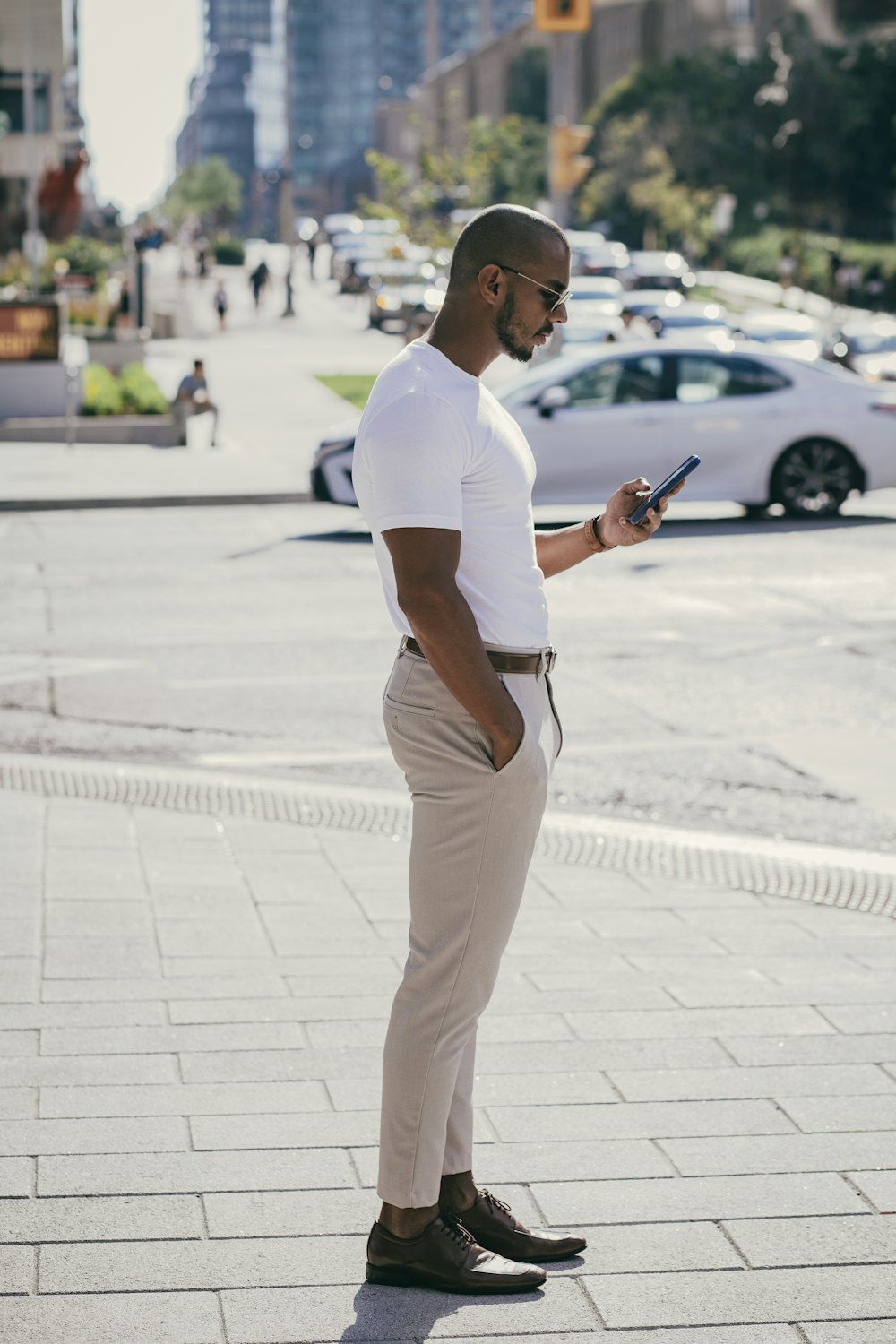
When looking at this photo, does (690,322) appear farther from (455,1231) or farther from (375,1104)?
(455,1231)

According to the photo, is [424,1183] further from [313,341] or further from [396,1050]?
[313,341]

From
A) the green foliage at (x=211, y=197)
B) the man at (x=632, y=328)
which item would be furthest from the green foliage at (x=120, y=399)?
the green foliage at (x=211, y=197)

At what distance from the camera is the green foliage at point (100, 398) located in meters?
25.2

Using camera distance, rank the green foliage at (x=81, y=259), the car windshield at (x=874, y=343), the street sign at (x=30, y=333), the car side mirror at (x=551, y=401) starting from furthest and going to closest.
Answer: the green foliage at (x=81, y=259) → the car windshield at (x=874, y=343) → the street sign at (x=30, y=333) → the car side mirror at (x=551, y=401)

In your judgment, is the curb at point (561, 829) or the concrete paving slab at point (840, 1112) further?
the curb at point (561, 829)

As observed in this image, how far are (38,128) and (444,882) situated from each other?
3196 inches

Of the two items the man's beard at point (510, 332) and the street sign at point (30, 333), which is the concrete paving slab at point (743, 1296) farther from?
the street sign at point (30, 333)

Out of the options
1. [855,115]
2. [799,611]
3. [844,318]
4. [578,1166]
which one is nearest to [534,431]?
[799,611]

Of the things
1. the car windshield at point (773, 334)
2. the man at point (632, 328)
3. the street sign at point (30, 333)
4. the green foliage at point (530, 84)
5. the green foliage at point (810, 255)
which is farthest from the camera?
the green foliage at point (530, 84)

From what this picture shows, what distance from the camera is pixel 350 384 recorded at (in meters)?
33.4

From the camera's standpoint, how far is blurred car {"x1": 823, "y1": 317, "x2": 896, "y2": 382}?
34.1 m

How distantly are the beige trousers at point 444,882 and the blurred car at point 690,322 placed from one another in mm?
34428

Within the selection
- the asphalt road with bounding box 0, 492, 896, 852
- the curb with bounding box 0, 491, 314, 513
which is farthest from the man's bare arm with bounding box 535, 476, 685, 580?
the curb with bounding box 0, 491, 314, 513

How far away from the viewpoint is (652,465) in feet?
53.0
